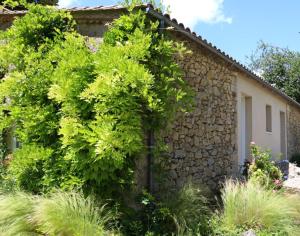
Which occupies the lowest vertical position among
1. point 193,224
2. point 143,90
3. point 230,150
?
point 193,224

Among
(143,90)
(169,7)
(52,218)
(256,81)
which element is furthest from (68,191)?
(256,81)

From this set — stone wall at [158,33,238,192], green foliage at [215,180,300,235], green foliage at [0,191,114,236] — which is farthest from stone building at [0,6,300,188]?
green foliage at [0,191,114,236]

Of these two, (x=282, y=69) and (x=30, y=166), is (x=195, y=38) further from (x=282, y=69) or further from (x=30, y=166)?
(x=282, y=69)

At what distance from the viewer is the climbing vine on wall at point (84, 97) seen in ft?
19.1

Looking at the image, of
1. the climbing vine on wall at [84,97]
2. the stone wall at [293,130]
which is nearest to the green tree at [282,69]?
the stone wall at [293,130]

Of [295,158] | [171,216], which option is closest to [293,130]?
[295,158]

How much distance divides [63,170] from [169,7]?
10.4ft

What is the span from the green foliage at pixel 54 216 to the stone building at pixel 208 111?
8.00ft

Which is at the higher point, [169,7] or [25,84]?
[169,7]

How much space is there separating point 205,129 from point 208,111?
A: 17.0 inches

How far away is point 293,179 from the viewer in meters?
12.8

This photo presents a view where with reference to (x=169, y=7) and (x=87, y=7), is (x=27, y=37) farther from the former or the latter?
(x=169, y=7)

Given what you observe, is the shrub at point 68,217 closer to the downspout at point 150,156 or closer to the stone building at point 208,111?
the downspout at point 150,156

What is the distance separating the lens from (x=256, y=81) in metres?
13.0
